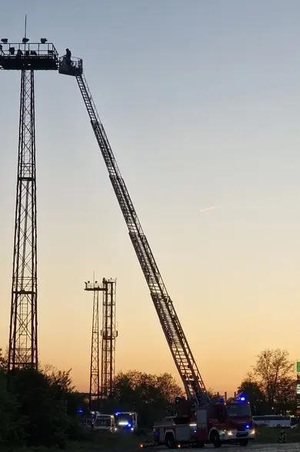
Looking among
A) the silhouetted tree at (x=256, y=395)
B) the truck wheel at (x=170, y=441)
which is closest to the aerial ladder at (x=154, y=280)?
the truck wheel at (x=170, y=441)

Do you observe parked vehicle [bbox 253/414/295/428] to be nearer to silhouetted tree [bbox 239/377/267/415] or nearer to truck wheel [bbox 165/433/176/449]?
silhouetted tree [bbox 239/377/267/415]

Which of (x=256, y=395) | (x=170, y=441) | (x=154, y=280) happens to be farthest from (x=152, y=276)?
(x=256, y=395)

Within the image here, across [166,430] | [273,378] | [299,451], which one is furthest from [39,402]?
[273,378]

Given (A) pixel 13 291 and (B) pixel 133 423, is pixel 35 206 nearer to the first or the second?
(A) pixel 13 291

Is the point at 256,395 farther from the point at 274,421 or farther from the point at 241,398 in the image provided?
the point at 241,398

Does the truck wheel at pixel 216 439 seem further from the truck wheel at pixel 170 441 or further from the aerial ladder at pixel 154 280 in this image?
the aerial ladder at pixel 154 280

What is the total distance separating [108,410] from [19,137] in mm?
77856

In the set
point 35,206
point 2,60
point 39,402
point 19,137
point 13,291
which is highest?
point 2,60

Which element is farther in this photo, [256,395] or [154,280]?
[256,395]

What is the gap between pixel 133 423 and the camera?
99.2 metres

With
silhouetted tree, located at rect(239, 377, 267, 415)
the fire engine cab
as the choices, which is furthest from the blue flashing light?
silhouetted tree, located at rect(239, 377, 267, 415)

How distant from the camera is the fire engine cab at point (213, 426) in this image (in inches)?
2303

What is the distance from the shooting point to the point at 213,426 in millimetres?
59094

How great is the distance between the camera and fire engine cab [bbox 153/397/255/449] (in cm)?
5850
